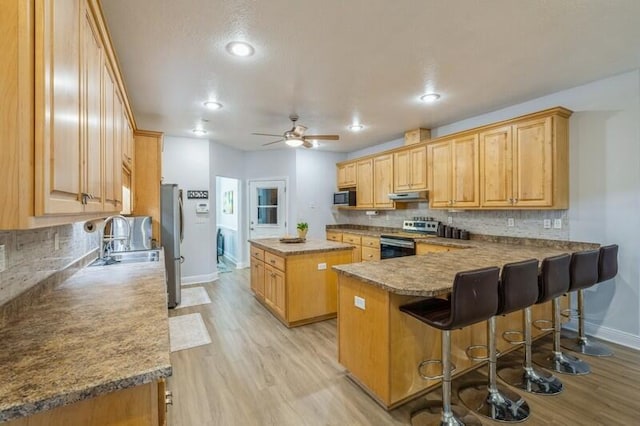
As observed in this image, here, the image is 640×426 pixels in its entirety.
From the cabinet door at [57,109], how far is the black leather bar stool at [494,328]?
91.3 inches

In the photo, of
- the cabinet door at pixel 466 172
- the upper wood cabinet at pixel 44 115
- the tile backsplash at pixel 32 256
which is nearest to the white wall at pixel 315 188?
the cabinet door at pixel 466 172

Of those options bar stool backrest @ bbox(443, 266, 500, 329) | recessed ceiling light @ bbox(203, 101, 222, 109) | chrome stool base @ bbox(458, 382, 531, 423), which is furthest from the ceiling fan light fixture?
chrome stool base @ bbox(458, 382, 531, 423)

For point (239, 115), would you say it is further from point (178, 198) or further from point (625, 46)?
point (625, 46)

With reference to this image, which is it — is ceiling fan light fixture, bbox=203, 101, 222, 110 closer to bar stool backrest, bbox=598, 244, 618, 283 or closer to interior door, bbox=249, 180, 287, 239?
interior door, bbox=249, 180, 287, 239

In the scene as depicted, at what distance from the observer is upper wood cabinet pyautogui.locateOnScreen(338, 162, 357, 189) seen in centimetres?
621

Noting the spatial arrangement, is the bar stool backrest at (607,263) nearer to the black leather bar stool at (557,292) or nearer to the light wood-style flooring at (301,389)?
the black leather bar stool at (557,292)

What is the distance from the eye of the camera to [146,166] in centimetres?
394

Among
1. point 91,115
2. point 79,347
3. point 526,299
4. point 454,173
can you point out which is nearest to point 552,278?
point 526,299

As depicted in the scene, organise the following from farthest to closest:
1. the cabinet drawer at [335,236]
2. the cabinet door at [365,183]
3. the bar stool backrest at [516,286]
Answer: the cabinet drawer at [335,236], the cabinet door at [365,183], the bar stool backrest at [516,286]

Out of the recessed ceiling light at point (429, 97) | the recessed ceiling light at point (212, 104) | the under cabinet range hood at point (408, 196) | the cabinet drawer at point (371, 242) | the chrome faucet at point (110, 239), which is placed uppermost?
the recessed ceiling light at point (429, 97)

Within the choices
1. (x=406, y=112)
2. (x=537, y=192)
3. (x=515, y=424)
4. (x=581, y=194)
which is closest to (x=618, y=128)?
(x=581, y=194)

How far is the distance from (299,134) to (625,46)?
3185 mm

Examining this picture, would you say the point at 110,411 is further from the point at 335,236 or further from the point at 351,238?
the point at 335,236

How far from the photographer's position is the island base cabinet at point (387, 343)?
2002 mm
